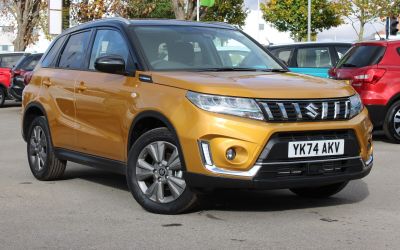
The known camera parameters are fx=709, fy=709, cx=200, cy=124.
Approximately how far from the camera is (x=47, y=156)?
778 cm

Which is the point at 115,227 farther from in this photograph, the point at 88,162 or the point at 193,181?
the point at 88,162

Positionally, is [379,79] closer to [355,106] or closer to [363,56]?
[363,56]

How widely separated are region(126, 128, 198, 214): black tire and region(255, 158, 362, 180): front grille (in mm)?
667

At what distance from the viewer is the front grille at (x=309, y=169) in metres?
5.51

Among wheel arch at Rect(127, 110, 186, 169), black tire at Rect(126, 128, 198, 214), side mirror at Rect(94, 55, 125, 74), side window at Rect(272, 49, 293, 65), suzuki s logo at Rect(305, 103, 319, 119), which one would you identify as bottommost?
black tire at Rect(126, 128, 198, 214)

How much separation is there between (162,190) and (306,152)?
126cm

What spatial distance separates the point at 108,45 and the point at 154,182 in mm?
1671

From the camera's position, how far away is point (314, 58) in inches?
553

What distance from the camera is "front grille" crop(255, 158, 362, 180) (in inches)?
217

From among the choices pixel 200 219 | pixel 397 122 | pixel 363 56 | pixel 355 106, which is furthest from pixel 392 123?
pixel 200 219

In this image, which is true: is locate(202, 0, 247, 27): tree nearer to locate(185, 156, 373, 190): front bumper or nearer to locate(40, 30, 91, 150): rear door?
locate(40, 30, 91, 150): rear door

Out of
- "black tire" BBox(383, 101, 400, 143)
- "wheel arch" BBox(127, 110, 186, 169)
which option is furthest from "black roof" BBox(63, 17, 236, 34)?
"black tire" BBox(383, 101, 400, 143)

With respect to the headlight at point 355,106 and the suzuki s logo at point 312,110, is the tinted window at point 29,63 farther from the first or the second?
the suzuki s logo at point 312,110

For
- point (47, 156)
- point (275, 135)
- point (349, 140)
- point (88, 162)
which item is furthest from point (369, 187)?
point (47, 156)
